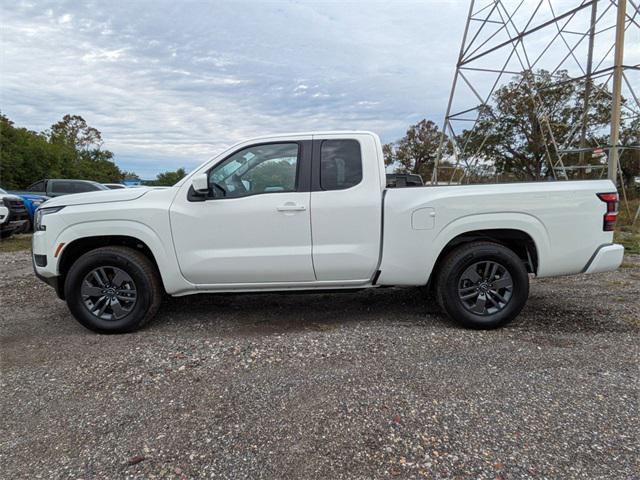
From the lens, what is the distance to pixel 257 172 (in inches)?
146

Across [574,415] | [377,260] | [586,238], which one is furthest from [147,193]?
[586,238]

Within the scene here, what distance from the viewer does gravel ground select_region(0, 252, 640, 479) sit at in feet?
6.45

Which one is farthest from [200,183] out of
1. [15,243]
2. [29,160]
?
[29,160]

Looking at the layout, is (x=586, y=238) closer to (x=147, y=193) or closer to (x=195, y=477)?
(x=195, y=477)

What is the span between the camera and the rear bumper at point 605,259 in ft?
11.8

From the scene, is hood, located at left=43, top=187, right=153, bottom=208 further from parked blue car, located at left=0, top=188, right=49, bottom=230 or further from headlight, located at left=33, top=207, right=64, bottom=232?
parked blue car, located at left=0, top=188, right=49, bottom=230

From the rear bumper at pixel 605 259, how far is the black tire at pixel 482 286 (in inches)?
24.7

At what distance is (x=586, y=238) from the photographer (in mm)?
3598

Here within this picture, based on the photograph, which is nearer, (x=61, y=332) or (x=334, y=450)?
(x=334, y=450)

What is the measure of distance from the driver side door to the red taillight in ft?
8.76

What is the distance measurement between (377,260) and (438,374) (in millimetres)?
1178

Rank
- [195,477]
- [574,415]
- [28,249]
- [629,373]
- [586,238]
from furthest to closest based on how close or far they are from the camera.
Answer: [28,249]
[586,238]
[629,373]
[574,415]
[195,477]

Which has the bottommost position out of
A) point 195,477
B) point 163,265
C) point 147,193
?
point 195,477

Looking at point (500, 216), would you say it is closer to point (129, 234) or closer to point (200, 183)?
point (200, 183)
